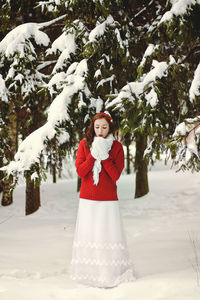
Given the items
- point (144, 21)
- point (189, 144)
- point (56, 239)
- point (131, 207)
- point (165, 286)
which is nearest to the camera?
point (165, 286)

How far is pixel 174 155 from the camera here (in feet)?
15.8

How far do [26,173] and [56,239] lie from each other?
218 cm

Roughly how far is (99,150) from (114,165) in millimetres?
290

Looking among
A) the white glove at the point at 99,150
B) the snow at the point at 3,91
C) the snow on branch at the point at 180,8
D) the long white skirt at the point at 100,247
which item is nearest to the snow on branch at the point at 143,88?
the snow on branch at the point at 180,8

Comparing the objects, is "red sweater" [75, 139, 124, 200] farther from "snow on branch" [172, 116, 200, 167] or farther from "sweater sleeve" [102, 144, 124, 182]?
"snow on branch" [172, 116, 200, 167]

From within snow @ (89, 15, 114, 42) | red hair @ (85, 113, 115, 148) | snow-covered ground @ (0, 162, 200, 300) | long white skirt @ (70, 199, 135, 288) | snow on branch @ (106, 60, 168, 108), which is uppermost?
snow @ (89, 15, 114, 42)

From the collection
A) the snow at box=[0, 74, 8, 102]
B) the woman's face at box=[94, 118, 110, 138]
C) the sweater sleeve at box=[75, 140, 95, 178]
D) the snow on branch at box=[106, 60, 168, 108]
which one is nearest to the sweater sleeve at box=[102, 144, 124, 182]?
the sweater sleeve at box=[75, 140, 95, 178]

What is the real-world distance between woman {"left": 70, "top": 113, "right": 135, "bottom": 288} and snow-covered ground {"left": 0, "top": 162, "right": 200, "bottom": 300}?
7.8 inches

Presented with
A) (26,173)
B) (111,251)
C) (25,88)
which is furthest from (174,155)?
(25,88)

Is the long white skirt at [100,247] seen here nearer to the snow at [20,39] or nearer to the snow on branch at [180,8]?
the snow on branch at [180,8]

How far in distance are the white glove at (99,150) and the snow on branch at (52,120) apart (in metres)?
1.36

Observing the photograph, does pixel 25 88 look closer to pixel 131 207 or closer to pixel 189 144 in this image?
pixel 189 144

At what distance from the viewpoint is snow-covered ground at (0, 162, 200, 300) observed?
389 centimetres

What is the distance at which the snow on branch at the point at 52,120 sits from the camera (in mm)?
5195
